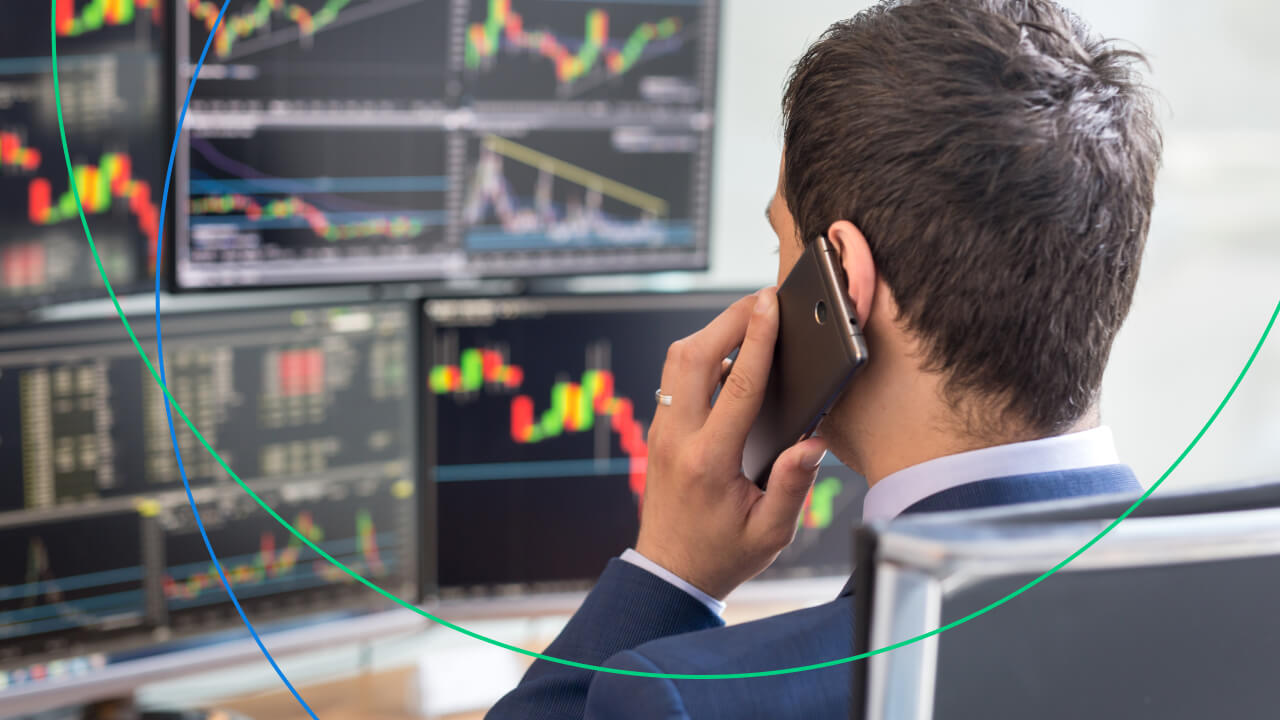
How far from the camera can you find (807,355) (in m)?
0.55

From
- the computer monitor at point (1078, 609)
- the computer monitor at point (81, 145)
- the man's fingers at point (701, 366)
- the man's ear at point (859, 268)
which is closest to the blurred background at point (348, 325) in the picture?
the computer monitor at point (81, 145)

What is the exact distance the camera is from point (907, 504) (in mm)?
553

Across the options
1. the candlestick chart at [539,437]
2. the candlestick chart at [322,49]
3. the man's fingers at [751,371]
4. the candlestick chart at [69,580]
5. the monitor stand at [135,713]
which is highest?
the candlestick chart at [322,49]

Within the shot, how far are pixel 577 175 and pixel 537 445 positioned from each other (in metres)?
0.30

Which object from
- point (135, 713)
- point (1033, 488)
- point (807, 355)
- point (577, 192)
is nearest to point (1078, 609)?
point (1033, 488)

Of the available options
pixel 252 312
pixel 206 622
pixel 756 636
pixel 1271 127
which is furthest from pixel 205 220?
pixel 1271 127

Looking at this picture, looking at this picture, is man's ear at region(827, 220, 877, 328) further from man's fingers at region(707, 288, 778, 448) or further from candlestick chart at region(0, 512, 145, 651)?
candlestick chart at region(0, 512, 145, 651)

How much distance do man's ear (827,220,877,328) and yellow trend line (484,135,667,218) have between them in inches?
27.5

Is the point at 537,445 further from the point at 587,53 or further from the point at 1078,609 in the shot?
the point at 1078,609

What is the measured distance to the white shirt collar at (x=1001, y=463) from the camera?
520mm

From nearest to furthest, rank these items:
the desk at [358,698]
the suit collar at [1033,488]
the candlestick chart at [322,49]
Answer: the suit collar at [1033,488]
the candlestick chart at [322,49]
the desk at [358,698]

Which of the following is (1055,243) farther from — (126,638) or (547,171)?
(126,638)

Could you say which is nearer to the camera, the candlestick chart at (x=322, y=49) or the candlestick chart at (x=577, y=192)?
the candlestick chart at (x=322, y=49)

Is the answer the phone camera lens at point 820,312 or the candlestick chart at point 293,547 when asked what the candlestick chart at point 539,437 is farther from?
the phone camera lens at point 820,312
